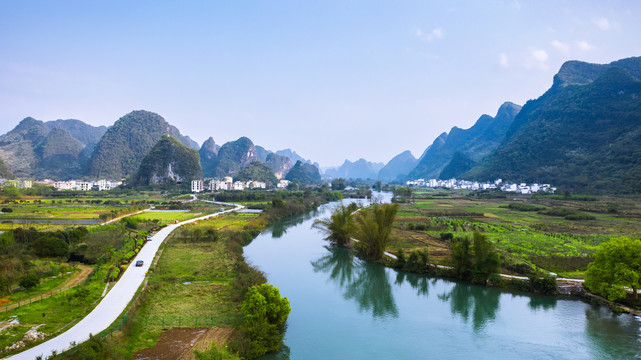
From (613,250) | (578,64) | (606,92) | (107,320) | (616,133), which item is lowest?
(107,320)

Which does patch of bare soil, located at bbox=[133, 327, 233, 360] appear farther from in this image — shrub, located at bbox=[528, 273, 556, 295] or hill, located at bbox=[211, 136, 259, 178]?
hill, located at bbox=[211, 136, 259, 178]

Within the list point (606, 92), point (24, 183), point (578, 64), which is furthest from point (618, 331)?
point (578, 64)

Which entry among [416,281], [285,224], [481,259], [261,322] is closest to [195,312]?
[261,322]

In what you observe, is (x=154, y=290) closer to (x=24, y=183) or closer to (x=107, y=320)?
(x=107, y=320)

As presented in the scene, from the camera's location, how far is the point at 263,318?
13766 millimetres

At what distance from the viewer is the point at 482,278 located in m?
22.7

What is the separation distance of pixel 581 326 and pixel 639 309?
13.4ft

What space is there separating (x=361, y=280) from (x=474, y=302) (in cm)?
793

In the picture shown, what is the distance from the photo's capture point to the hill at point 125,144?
12712 cm

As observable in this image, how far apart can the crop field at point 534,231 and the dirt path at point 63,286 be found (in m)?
24.3

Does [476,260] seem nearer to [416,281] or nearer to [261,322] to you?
[416,281]

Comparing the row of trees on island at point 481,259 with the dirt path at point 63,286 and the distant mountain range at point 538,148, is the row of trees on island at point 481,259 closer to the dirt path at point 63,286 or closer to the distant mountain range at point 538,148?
the dirt path at point 63,286

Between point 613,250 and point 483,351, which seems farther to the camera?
point 613,250

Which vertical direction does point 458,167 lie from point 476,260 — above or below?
above
